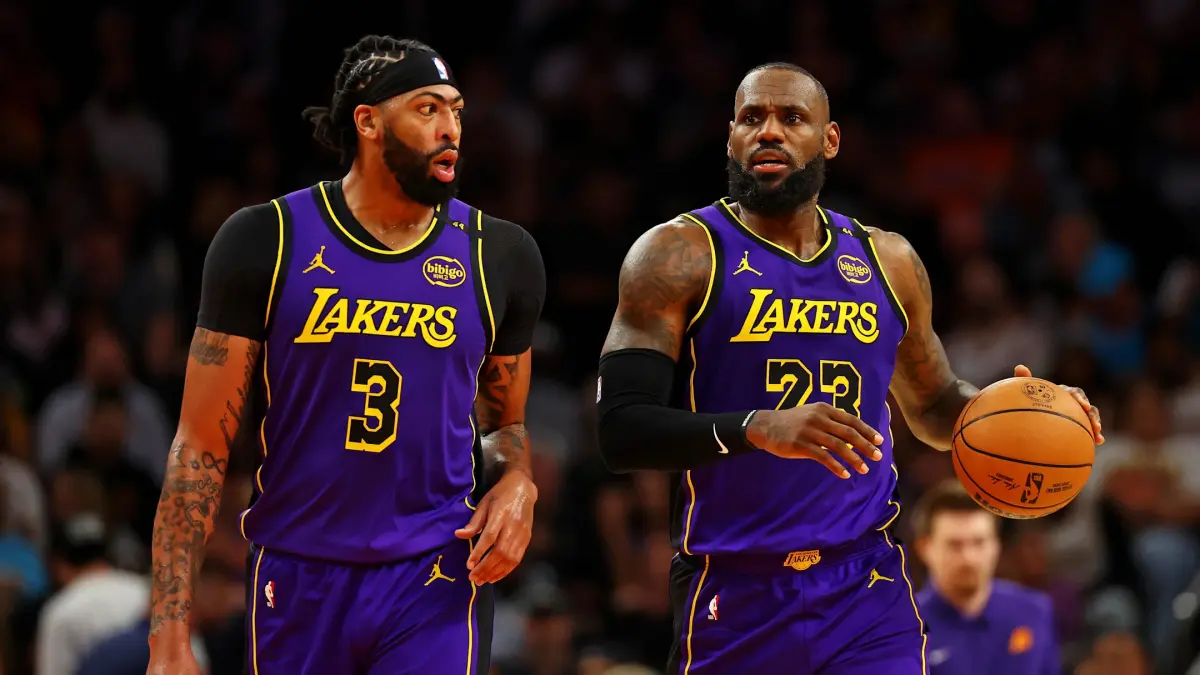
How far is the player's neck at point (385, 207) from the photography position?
17.7ft

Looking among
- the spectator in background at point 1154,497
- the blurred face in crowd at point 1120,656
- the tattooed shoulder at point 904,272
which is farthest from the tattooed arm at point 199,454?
the spectator in background at point 1154,497

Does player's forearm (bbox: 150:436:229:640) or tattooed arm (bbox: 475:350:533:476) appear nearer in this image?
player's forearm (bbox: 150:436:229:640)

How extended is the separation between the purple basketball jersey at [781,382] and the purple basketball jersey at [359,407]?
850mm

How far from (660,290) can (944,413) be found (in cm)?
119

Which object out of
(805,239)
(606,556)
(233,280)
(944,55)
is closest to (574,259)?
(606,556)

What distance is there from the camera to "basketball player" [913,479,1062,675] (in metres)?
8.24

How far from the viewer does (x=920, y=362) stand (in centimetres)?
609

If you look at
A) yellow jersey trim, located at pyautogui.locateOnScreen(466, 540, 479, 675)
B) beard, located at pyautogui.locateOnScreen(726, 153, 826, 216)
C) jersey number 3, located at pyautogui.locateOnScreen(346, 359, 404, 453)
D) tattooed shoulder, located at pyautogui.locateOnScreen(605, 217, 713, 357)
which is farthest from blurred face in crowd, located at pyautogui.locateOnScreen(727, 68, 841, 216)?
yellow jersey trim, located at pyautogui.locateOnScreen(466, 540, 479, 675)

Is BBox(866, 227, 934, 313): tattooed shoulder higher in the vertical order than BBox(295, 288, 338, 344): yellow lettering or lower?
lower

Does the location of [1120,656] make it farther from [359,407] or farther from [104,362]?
[104,362]

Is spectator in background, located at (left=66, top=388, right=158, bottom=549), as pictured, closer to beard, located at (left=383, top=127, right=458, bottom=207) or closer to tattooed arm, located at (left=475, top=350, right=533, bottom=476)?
tattooed arm, located at (left=475, top=350, right=533, bottom=476)

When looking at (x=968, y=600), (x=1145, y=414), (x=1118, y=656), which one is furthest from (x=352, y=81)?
(x=1145, y=414)

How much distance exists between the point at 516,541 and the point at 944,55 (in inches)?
391

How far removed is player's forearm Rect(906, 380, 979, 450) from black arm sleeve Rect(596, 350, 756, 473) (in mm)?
1077
